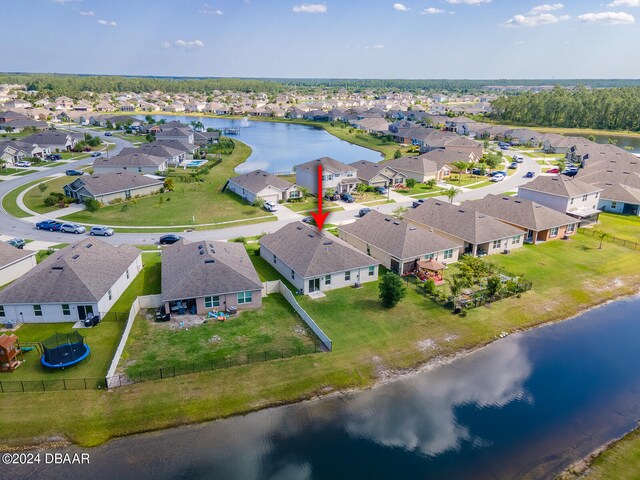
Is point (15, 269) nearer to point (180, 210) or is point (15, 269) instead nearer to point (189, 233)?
point (189, 233)

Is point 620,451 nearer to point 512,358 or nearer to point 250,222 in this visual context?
point 512,358

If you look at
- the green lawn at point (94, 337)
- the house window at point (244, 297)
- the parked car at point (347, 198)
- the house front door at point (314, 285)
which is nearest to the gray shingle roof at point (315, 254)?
the house front door at point (314, 285)

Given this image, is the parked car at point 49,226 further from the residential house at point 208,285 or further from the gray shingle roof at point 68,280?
the residential house at point 208,285

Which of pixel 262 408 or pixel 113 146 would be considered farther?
pixel 113 146

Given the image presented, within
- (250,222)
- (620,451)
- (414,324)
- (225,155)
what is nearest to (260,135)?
(225,155)

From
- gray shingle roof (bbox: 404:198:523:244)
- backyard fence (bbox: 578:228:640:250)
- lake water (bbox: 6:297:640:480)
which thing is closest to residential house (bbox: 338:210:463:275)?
gray shingle roof (bbox: 404:198:523:244)

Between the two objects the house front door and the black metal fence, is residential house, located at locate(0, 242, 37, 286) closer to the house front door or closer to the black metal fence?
the black metal fence
